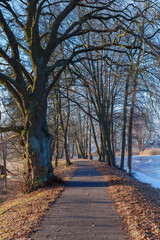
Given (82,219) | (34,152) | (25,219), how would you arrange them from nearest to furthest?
(82,219) → (25,219) → (34,152)

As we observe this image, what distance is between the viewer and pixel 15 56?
348 inches

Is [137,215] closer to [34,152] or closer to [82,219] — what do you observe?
[82,219]

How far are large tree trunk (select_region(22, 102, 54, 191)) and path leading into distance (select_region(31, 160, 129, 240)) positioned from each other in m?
1.91

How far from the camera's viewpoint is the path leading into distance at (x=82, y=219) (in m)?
A: 4.05

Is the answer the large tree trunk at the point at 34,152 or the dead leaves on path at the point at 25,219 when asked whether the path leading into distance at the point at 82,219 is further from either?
the large tree trunk at the point at 34,152

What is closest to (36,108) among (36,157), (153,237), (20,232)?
(36,157)

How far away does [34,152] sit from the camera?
28.5ft

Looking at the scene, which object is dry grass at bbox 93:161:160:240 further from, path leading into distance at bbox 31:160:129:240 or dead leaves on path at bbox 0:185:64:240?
dead leaves on path at bbox 0:185:64:240

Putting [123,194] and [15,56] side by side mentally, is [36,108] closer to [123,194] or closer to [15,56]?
[15,56]

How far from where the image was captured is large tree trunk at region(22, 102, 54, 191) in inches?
342

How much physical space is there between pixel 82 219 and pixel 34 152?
4.42 metres

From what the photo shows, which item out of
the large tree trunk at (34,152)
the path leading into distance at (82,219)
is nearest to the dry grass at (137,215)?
the path leading into distance at (82,219)

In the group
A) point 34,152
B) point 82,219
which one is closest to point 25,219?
point 82,219

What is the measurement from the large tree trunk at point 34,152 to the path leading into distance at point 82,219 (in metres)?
1.91
